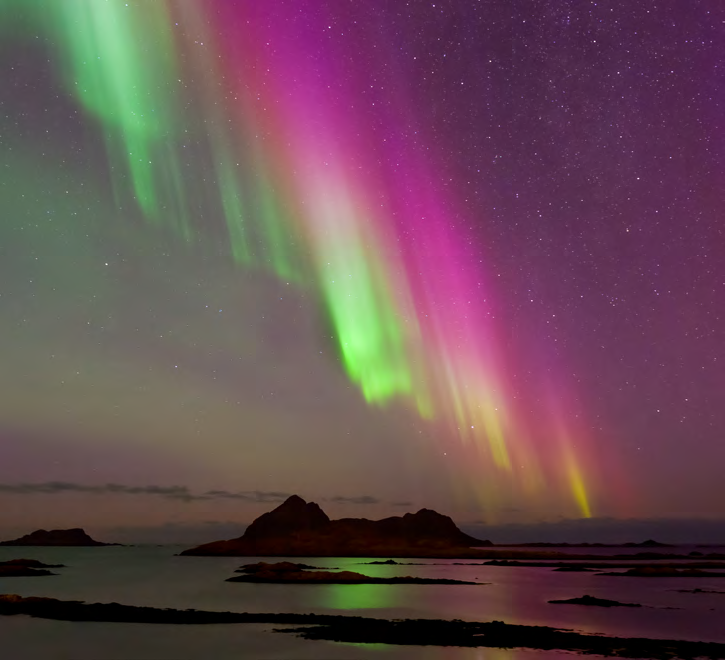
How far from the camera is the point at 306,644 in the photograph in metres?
29.2

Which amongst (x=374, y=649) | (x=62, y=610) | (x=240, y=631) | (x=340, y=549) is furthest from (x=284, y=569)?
(x=340, y=549)

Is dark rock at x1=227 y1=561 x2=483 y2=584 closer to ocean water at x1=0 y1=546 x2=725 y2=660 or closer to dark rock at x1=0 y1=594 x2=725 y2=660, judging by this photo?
ocean water at x1=0 y1=546 x2=725 y2=660

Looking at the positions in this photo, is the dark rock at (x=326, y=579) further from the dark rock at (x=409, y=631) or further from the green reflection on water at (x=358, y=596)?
the dark rock at (x=409, y=631)

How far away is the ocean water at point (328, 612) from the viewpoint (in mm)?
27641

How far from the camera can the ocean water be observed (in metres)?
27.6

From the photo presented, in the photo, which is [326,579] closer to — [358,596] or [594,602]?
[358,596]

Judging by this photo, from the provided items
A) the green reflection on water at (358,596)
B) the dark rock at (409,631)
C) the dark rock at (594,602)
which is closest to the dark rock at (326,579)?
the green reflection on water at (358,596)

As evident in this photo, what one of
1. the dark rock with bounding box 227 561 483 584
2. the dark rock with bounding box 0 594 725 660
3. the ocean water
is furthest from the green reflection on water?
the dark rock with bounding box 0 594 725 660

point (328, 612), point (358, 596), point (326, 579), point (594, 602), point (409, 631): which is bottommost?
point (326, 579)

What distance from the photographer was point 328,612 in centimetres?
4178

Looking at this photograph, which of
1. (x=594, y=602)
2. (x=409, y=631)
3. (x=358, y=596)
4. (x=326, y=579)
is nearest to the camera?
(x=409, y=631)

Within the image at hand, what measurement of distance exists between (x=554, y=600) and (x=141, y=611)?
89.8 ft

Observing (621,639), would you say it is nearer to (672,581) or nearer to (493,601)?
(493,601)

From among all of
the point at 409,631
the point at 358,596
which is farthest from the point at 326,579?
the point at 409,631
